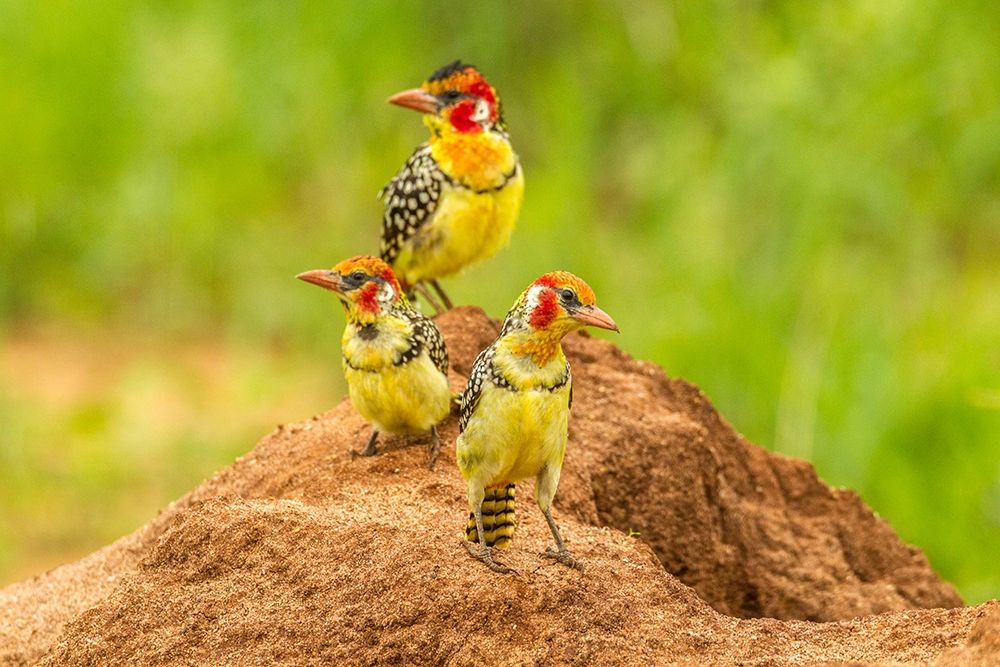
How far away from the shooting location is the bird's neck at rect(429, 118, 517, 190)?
642 centimetres

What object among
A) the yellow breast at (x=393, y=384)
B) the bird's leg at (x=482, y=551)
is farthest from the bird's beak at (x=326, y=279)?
the bird's leg at (x=482, y=551)

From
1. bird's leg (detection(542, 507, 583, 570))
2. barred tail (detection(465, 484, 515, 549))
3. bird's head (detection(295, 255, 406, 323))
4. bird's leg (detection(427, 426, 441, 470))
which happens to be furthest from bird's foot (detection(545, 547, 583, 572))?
bird's head (detection(295, 255, 406, 323))

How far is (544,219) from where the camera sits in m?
9.40

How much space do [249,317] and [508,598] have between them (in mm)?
6962

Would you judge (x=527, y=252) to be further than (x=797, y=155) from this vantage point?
Yes

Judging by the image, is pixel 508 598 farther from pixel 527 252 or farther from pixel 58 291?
pixel 58 291

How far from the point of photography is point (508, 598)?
13.6ft

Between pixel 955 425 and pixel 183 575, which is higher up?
pixel 955 425

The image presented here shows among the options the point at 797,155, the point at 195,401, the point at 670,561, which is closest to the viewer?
the point at 670,561

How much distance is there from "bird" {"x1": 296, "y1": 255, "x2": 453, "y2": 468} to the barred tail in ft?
2.00

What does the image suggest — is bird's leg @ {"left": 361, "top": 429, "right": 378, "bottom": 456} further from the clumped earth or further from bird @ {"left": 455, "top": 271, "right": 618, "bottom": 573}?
bird @ {"left": 455, "top": 271, "right": 618, "bottom": 573}

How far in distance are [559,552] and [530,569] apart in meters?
0.14

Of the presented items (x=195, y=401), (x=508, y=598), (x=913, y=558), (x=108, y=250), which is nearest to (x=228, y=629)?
(x=508, y=598)

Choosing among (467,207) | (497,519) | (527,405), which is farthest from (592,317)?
(467,207)
